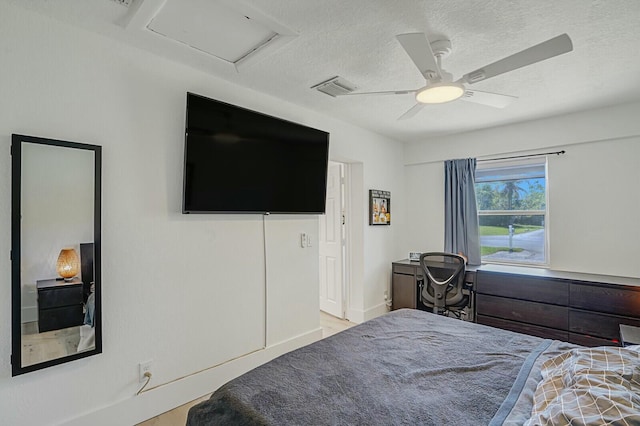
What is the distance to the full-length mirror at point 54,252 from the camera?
1645 millimetres

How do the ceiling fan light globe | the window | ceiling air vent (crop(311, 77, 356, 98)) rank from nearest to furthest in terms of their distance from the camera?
the ceiling fan light globe
ceiling air vent (crop(311, 77, 356, 98))
the window

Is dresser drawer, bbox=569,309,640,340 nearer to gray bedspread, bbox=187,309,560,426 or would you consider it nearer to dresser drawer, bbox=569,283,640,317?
dresser drawer, bbox=569,283,640,317

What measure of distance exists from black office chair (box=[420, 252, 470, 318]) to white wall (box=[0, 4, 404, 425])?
159 cm

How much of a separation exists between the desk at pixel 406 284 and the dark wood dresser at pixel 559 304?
0.51 meters

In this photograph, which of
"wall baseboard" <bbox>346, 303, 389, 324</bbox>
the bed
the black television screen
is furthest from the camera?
"wall baseboard" <bbox>346, 303, 389, 324</bbox>

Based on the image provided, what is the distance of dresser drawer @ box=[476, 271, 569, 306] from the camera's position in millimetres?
2988

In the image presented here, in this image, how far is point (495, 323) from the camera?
3.32 m

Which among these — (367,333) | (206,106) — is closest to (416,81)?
(206,106)

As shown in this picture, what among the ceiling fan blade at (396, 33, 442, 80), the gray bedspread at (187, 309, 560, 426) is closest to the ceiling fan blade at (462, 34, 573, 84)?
the ceiling fan blade at (396, 33, 442, 80)

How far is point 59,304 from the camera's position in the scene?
175 cm

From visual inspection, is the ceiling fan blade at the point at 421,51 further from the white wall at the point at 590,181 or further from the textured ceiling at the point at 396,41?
the white wall at the point at 590,181

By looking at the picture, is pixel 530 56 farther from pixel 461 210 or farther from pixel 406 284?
pixel 406 284

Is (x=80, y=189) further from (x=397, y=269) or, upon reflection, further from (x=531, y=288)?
(x=531, y=288)

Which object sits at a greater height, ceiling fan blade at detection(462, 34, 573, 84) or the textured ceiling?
the textured ceiling
